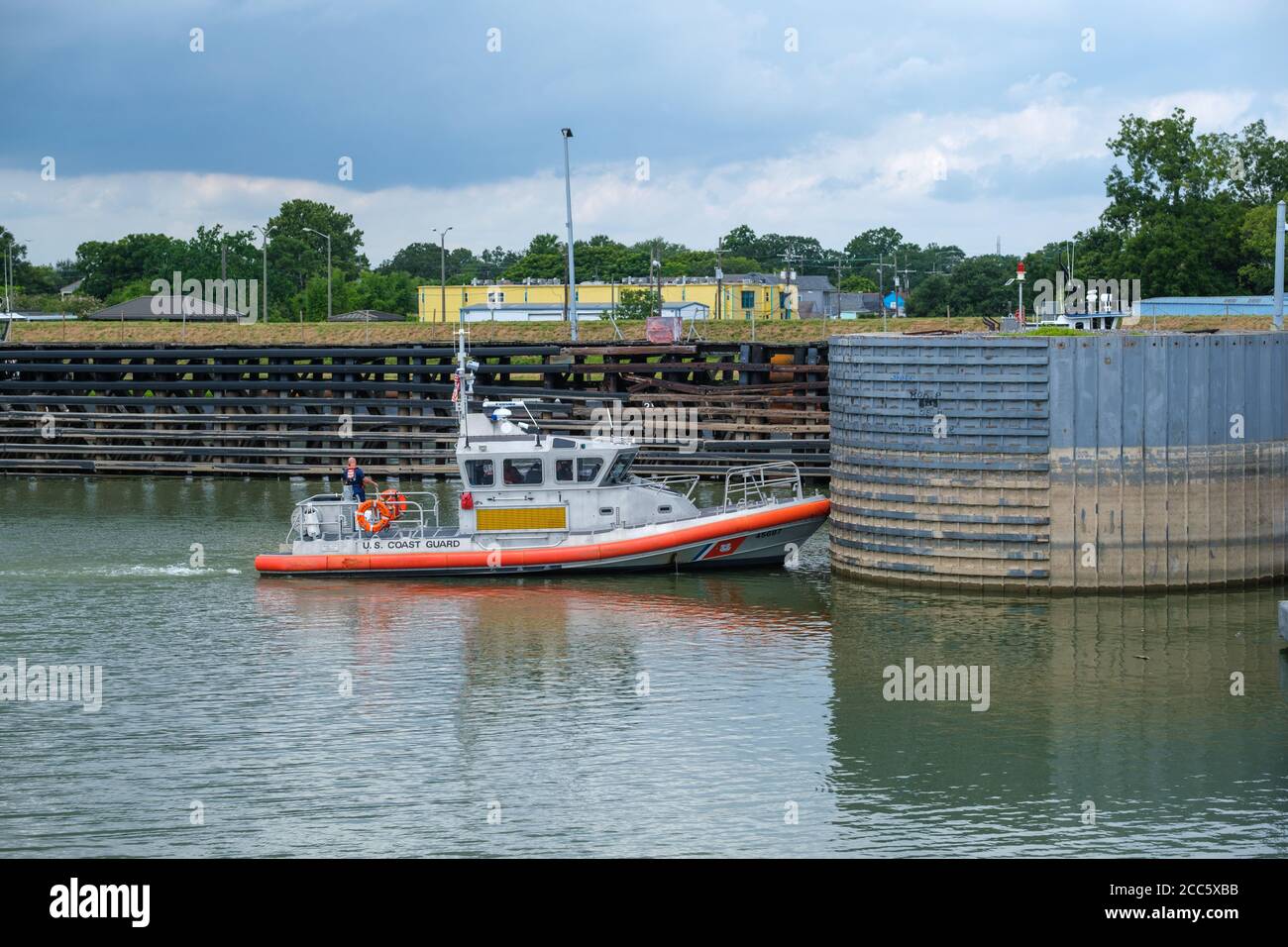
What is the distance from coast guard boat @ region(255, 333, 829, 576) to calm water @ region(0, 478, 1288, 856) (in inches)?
21.0

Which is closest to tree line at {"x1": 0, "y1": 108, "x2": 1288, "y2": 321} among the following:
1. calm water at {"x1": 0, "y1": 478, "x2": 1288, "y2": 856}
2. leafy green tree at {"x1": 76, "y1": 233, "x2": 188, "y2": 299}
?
leafy green tree at {"x1": 76, "y1": 233, "x2": 188, "y2": 299}

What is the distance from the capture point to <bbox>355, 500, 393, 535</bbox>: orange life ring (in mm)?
31047

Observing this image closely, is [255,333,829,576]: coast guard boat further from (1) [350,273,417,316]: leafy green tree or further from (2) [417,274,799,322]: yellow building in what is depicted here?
(1) [350,273,417,316]: leafy green tree

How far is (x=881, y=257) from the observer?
4183 inches

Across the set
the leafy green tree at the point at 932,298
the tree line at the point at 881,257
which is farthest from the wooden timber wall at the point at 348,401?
the leafy green tree at the point at 932,298

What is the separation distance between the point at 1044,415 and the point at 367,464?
87.7 feet

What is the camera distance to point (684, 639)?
2573 centimetres

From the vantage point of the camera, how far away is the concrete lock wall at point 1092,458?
26.9 metres

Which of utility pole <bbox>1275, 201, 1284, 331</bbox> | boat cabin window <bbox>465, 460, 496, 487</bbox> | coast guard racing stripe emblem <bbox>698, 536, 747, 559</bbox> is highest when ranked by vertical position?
utility pole <bbox>1275, 201, 1284, 331</bbox>

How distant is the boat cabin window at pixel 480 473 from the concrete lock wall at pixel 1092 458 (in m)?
7.82
